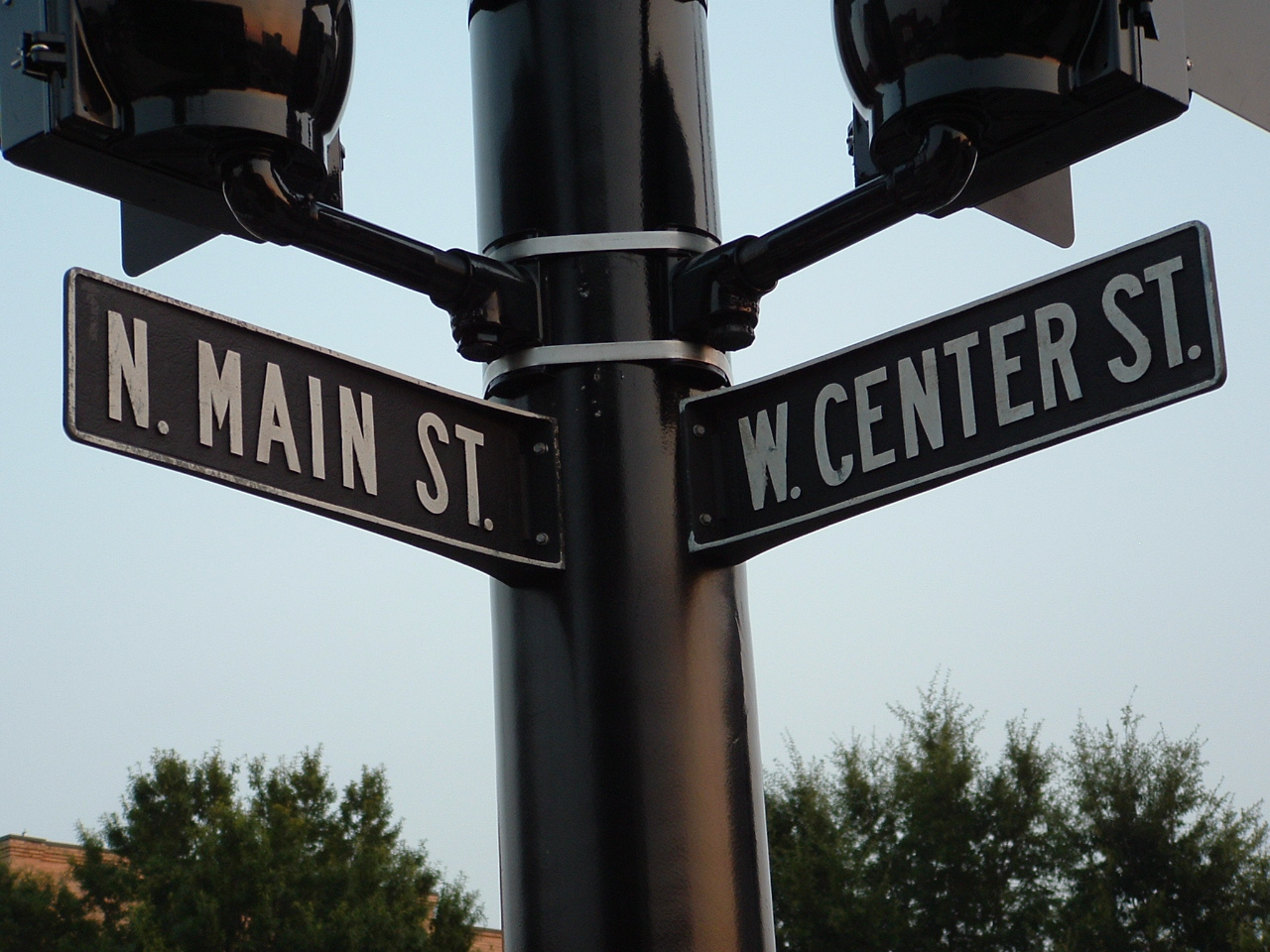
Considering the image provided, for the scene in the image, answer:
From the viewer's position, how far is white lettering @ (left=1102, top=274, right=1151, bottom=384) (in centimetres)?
202

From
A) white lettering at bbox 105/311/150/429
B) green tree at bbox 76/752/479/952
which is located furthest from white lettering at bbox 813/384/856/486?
green tree at bbox 76/752/479/952

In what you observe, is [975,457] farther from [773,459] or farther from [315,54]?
[315,54]

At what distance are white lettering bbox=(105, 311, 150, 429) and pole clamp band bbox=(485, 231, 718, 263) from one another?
679mm

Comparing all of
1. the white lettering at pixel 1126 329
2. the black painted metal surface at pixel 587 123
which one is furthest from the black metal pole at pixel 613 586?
the white lettering at pixel 1126 329

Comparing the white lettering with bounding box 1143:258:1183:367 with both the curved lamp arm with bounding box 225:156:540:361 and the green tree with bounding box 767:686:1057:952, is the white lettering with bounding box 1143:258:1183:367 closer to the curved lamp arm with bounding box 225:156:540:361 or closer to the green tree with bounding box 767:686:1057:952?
the curved lamp arm with bounding box 225:156:540:361

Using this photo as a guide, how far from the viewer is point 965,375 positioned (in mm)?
2186

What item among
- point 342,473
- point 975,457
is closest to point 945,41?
point 975,457

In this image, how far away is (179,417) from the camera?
196 cm

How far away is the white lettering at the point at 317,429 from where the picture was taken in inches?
82.7

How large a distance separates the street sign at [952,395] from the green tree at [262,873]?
31863 mm

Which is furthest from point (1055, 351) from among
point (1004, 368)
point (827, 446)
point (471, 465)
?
point (471, 465)

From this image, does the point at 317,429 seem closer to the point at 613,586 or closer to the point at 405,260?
the point at 405,260

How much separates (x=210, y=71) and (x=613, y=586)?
0.86 metres

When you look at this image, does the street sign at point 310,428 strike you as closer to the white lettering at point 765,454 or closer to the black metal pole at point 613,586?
the black metal pole at point 613,586
